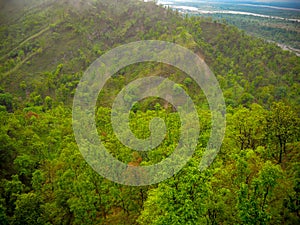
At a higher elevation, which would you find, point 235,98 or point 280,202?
point 280,202

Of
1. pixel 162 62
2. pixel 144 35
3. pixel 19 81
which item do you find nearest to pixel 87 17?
pixel 144 35

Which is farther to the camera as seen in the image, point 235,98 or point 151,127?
point 235,98

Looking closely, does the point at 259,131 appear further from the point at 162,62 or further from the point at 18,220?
the point at 162,62

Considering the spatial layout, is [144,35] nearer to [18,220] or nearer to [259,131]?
[259,131]

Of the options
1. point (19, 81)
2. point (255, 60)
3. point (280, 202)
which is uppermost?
point (280, 202)

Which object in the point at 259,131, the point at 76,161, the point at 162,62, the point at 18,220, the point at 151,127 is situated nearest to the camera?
the point at 18,220

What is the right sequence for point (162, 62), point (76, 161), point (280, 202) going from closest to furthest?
point (280, 202) → point (76, 161) → point (162, 62)

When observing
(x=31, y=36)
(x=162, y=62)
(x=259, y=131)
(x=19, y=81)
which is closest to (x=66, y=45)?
(x=31, y=36)
